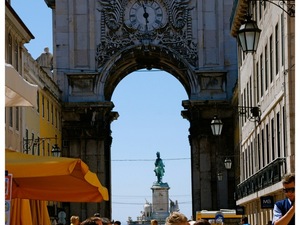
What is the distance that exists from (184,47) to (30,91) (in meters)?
57.1

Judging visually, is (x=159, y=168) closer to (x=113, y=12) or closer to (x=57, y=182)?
(x=113, y=12)

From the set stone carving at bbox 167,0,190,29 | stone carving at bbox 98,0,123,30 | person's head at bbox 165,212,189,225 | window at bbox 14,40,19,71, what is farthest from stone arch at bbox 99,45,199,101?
person's head at bbox 165,212,189,225

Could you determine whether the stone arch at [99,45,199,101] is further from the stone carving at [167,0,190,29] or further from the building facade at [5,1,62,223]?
the building facade at [5,1,62,223]

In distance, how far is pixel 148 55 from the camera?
230ft

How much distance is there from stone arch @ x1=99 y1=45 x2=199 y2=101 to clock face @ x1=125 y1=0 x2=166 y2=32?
141cm

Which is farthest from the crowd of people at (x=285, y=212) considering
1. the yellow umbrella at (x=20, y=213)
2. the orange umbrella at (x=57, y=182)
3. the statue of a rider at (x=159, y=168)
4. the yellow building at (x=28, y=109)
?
the statue of a rider at (x=159, y=168)

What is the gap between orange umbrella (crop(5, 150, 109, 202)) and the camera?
1366 cm

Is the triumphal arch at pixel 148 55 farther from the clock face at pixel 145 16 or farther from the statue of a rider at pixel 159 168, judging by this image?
the statue of a rider at pixel 159 168

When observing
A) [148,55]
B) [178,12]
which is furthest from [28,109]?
[178,12]

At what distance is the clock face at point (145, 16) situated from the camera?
6881 cm

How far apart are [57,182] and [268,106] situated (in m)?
19.8

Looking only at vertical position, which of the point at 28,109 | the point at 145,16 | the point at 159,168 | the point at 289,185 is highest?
the point at 145,16

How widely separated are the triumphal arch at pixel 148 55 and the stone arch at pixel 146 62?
0.22ft

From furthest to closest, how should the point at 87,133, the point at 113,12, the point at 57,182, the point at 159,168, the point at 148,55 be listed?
the point at 159,168 → the point at 148,55 → the point at 113,12 → the point at 87,133 → the point at 57,182
